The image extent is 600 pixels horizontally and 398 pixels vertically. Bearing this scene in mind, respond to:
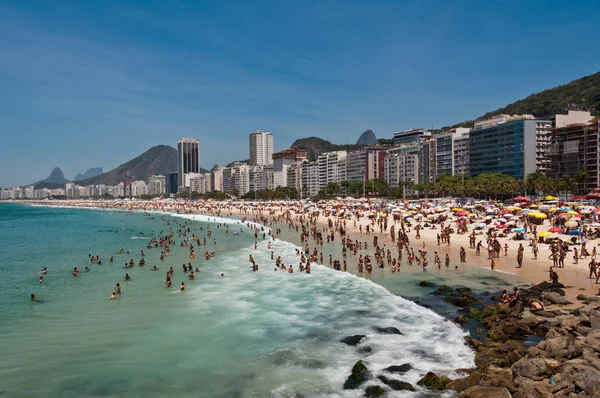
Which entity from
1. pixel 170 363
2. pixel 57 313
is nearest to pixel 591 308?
pixel 170 363

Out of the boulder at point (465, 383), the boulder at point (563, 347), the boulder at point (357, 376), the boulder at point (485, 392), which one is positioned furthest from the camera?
the boulder at point (563, 347)

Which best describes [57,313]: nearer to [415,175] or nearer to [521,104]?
[415,175]

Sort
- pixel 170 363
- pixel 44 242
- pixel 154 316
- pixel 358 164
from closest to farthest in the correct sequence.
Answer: pixel 170 363 → pixel 154 316 → pixel 44 242 → pixel 358 164

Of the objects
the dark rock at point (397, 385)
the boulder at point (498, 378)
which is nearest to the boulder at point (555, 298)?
the boulder at point (498, 378)

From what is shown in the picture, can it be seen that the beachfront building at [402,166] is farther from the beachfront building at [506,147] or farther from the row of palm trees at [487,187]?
the beachfront building at [506,147]

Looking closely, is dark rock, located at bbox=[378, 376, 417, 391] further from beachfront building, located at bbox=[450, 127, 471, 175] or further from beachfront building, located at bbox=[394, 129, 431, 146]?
beachfront building, located at bbox=[394, 129, 431, 146]

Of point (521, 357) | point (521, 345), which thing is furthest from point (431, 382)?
point (521, 345)

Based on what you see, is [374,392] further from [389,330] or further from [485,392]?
[389,330]
